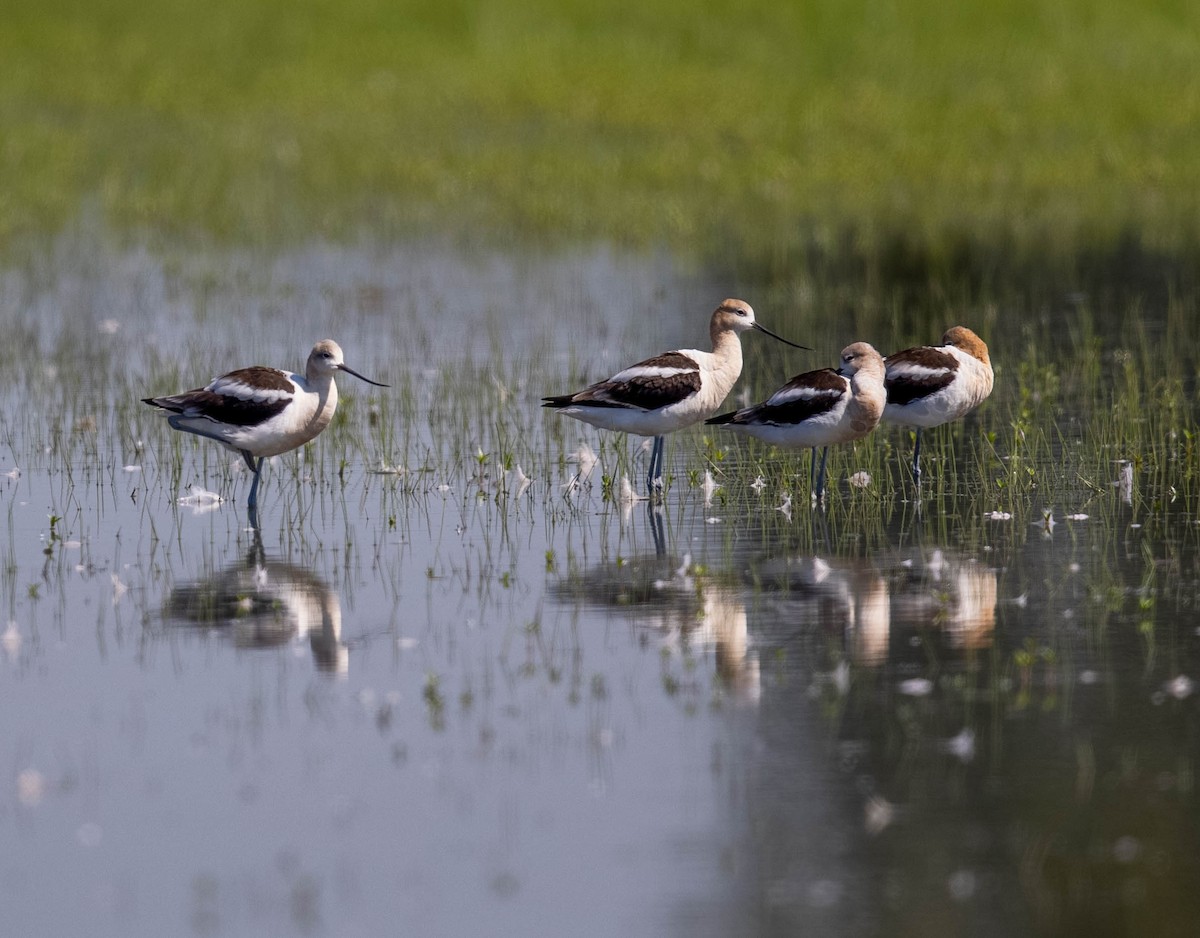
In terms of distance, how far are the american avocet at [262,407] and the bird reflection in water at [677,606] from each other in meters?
2.75

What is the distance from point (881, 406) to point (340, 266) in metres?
14.1

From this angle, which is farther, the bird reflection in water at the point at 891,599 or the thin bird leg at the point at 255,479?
the thin bird leg at the point at 255,479

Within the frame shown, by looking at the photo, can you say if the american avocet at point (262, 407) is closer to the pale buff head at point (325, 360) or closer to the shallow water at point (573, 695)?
the pale buff head at point (325, 360)

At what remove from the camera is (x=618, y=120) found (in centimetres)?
3988

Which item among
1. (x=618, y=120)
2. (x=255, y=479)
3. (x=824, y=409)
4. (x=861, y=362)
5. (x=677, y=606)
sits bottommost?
(x=677, y=606)

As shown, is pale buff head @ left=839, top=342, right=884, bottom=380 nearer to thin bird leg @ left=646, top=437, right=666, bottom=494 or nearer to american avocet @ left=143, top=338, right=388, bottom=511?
thin bird leg @ left=646, top=437, right=666, bottom=494

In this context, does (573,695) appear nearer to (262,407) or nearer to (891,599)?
(891,599)

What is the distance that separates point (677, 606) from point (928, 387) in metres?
4.11

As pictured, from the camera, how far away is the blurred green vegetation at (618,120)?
2983cm

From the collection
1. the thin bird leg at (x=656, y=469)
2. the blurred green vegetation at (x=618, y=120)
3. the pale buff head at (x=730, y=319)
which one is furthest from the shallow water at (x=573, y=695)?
the blurred green vegetation at (x=618, y=120)

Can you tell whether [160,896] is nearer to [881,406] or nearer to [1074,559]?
[1074,559]

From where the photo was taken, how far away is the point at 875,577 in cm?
1041

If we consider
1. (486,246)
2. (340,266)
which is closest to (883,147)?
(486,246)

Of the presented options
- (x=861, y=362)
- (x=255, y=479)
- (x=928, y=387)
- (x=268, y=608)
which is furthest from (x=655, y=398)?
(x=268, y=608)
